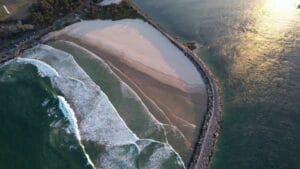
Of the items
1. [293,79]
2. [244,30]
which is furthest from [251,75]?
[244,30]

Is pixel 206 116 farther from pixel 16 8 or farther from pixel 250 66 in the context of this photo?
pixel 16 8

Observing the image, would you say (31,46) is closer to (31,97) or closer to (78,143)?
(31,97)

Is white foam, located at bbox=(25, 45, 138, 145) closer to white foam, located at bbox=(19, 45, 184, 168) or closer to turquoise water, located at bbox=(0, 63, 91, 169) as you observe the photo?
white foam, located at bbox=(19, 45, 184, 168)

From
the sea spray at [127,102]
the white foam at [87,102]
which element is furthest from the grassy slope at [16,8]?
the sea spray at [127,102]

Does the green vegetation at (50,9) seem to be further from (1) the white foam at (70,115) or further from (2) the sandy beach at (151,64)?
(1) the white foam at (70,115)

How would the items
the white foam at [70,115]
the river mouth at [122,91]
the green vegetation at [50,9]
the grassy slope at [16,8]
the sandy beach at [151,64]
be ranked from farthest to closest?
the grassy slope at [16,8] → the green vegetation at [50,9] → the sandy beach at [151,64] → the white foam at [70,115] → the river mouth at [122,91]

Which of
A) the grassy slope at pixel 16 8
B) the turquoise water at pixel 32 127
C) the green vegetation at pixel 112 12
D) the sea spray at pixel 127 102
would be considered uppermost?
the green vegetation at pixel 112 12
